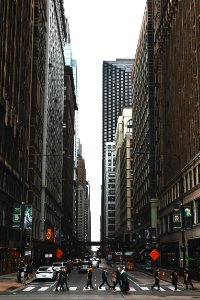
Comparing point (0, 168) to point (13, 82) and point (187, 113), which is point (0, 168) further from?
point (187, 113)

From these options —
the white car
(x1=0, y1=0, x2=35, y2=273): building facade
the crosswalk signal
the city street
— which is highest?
(x1=0, y1=0, x2=35, y2=273): building facade

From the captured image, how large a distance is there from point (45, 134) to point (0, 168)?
43.7 meters

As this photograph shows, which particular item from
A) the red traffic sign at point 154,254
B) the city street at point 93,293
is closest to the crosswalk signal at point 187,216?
the red traffic sign at point 154,254

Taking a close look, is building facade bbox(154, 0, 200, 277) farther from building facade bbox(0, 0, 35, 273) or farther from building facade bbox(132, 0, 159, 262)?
building facade bbox(0, 0, 35, 273)

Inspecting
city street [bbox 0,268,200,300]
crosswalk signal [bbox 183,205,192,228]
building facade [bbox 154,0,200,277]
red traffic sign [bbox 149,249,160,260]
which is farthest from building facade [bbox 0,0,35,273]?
building facade [bbox 154,0,200,277]

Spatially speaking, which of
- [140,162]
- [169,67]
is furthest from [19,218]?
[140,162]

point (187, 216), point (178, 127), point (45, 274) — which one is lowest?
point (45, 274)

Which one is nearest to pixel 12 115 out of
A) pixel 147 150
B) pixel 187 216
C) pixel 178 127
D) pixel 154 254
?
pixel 154 254

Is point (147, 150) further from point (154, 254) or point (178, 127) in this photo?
point (154, 254)

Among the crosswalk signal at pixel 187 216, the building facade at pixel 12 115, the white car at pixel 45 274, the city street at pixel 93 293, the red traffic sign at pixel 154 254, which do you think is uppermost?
the building facade at pixel 12 115

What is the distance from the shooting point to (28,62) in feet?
252

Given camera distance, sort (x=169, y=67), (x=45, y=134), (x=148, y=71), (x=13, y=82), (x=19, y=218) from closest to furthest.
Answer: (x=19, y=218) → (x=13, y=82) → (x=169, y=67) → (x=45, y=134) → (x=148, y=71)

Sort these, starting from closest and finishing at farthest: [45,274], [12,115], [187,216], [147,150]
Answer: [45,274], [187,216], [12,115], [147,150]

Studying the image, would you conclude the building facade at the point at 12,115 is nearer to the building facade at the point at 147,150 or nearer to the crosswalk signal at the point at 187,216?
the crosswalk signal at the point at 187,216
